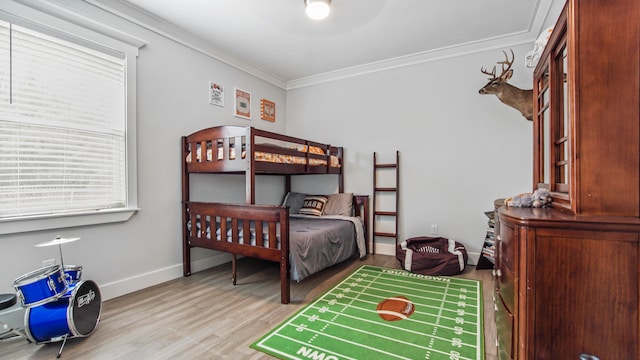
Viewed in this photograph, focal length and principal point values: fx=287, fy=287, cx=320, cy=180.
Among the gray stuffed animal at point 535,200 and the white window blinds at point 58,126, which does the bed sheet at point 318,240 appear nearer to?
the white window blinds at point 58,126

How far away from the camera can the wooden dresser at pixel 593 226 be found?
88 cm

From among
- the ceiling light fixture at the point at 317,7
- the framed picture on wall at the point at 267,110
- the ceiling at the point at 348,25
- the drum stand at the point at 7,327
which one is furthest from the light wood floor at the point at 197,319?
the ceiling at the point at 348,25

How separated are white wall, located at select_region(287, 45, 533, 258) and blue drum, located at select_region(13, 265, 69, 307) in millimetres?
3066

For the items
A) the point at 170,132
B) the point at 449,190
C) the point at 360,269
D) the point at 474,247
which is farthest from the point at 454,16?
the point at 170,132

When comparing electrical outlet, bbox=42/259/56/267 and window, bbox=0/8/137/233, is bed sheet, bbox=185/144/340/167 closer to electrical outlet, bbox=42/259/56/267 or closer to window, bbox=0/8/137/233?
window, bbox=0/8/137/233

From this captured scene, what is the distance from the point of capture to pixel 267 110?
4.09m

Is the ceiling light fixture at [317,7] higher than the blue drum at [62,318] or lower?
higher

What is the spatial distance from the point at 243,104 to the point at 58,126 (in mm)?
1913

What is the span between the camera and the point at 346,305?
2.21m

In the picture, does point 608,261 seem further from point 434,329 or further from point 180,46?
point 180,46

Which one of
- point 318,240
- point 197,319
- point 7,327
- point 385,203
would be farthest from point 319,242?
point 7,327

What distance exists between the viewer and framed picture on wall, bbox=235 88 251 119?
3593 millimetres

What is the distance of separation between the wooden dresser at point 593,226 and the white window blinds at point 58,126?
285 cm

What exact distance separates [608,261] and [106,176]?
3.09m
